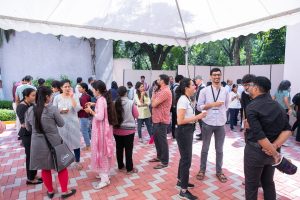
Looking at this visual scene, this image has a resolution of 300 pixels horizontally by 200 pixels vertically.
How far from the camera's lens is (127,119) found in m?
4.26

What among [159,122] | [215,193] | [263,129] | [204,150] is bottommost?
[215,193]

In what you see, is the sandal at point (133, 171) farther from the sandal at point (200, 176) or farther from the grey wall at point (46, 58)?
the grey wall at point (46, 58)

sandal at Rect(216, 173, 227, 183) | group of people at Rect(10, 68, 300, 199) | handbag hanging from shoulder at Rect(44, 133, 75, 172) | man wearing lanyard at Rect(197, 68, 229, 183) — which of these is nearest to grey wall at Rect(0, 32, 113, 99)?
group of people at Rect(10, 68, 300, 199)

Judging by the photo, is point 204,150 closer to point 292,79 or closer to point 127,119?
point 127,119

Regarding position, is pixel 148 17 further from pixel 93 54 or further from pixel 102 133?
pixel 93 54

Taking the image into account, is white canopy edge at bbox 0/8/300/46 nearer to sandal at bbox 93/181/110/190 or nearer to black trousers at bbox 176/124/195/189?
black trousers at bbox 176/124/195/189

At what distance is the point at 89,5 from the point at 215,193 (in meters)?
4.50

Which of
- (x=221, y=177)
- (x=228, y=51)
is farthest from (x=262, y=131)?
(x=228, y=51)

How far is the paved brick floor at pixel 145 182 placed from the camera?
149 inches

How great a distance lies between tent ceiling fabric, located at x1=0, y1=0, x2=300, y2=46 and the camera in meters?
4.78

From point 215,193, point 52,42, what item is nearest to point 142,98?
point 215,193

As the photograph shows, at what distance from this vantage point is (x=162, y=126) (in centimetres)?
490

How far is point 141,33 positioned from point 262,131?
187 inches

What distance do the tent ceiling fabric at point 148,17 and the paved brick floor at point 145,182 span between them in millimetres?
2880
